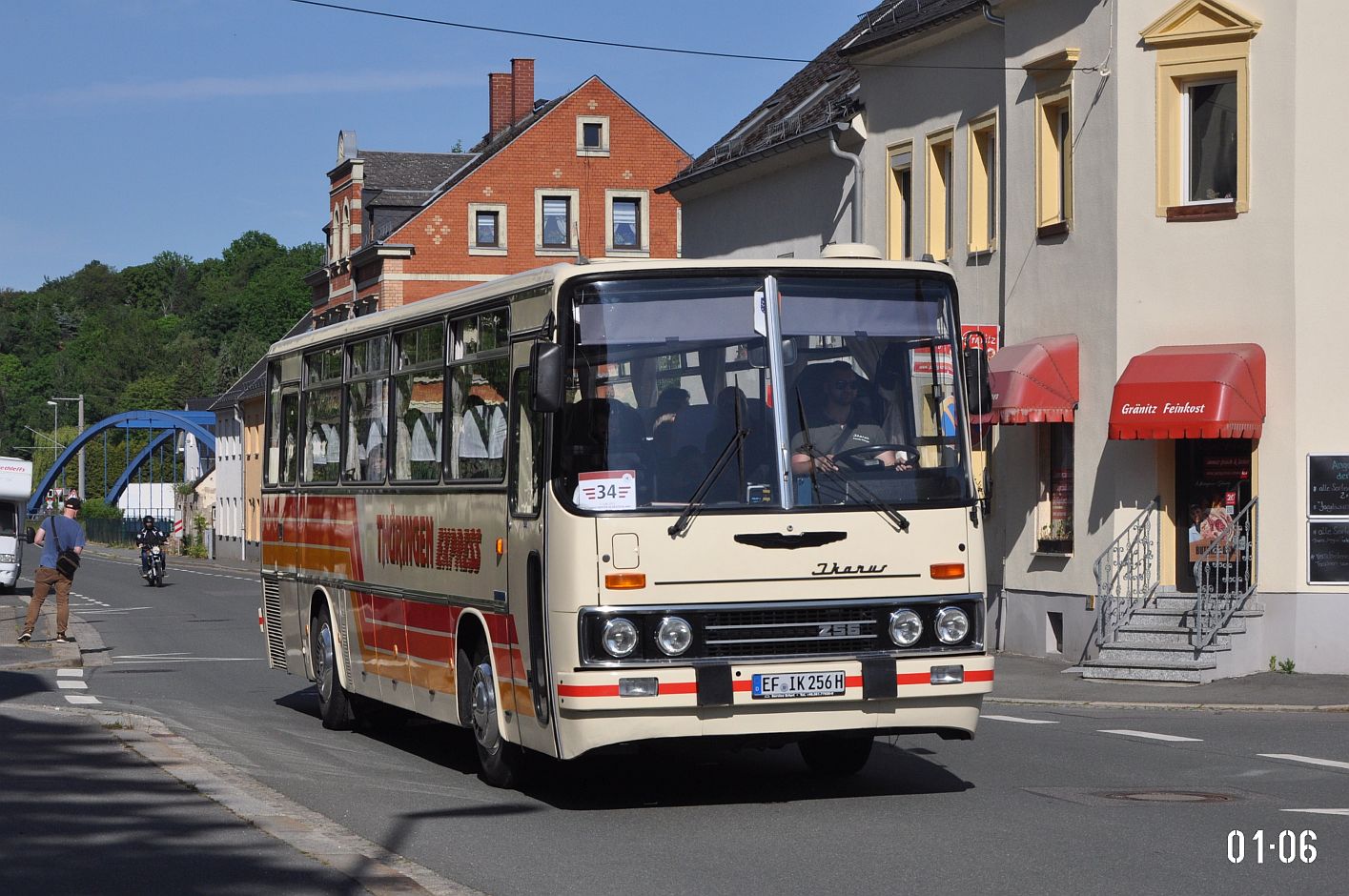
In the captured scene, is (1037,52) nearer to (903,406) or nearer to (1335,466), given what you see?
(1335,466)

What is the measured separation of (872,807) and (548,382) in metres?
2.91

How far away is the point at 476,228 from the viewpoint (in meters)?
71.2

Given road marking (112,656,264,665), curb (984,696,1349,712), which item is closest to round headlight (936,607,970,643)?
curb (984,696,1349,712)

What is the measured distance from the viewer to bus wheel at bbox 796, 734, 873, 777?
40.0 feet

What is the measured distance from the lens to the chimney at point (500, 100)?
78750 mm

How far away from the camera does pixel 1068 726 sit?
16.5 meters

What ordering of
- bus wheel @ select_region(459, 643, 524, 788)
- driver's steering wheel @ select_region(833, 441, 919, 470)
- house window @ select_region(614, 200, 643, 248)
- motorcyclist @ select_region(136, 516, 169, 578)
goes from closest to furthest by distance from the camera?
driver's steering wheel @ select_region(833, 441, 919, 470)
bus wheel @ select_region(459, 643, 524, 788)
motorcyclist @ select_region(136, 516, 169, 578)
house window @ select_region(614, 200, 643, 248)

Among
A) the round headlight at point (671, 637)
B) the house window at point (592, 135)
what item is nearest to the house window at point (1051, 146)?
the round headlight at point (671, 637)

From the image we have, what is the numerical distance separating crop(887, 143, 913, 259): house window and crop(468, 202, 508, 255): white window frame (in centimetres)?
4200

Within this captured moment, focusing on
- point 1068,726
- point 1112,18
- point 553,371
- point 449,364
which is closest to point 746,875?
point 553,371

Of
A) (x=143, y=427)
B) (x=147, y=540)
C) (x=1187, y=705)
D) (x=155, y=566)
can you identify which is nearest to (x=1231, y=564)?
(x=1187, y=705)

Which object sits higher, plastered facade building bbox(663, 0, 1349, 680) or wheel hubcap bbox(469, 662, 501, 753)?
plastered facade building bbox(663, 0, 1349, 680)

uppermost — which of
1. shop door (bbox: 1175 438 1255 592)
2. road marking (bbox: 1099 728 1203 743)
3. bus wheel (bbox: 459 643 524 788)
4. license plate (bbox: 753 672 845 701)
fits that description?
shop door (bbox: 1175 438 1255 592)
